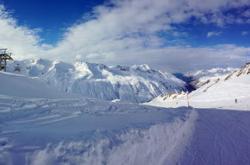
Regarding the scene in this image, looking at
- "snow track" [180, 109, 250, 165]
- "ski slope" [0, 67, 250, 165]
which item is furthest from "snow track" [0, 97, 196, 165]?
"snow track" [180, 109, 250, 165]

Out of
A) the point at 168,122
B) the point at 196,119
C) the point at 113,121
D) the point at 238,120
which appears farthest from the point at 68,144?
the point at 238,120

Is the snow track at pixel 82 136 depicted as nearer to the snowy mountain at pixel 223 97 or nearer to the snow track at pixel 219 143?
the snow track at pixel 219 143

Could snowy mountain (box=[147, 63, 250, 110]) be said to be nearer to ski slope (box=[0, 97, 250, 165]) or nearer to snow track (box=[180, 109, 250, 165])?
snow track (box=[180, 109, 250, 165])

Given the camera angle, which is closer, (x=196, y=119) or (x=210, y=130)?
(x=210, y=130)

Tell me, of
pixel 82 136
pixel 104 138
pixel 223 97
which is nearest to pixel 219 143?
pixel 104 138

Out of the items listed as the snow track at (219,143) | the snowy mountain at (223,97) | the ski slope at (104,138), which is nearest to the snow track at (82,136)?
the ski slope at (104,138)

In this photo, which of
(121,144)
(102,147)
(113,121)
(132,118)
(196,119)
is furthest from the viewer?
(196,119)

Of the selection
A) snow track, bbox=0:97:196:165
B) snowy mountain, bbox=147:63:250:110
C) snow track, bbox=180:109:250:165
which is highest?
snowy mountain, bbox=147:63:250:110

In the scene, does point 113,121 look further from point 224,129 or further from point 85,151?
point 224,129

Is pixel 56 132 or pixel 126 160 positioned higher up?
pixel 56 132

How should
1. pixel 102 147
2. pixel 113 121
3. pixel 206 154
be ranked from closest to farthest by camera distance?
pixel 102 147 < pixel 206 154 < pixel 113 121

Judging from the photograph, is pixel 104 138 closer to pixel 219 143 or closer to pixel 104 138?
pixel 104 138
